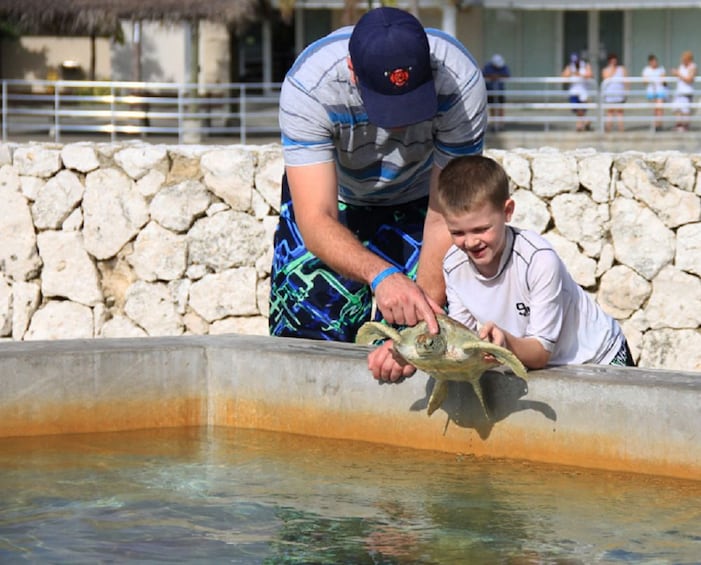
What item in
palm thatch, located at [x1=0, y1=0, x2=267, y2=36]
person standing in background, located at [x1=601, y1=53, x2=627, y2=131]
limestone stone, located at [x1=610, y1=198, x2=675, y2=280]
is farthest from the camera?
palm thatch, located at [x1=0, y1=0, x2=267, y2=36]

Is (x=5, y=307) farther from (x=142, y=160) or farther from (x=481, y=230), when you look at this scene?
(x=481, y=230)

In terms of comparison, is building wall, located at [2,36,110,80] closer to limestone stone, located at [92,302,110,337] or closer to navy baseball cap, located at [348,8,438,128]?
limestone stone, located at [92,302,110,337]

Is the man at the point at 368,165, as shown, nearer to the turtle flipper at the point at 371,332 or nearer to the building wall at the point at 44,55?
the turtle flipper at the point at 371,332

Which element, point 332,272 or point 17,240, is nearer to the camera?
point 332,272

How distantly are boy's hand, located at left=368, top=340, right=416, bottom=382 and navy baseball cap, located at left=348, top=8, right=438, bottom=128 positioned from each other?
723mm

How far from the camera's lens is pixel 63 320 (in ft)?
34.1

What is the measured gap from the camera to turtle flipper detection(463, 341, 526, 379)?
4.07 meters

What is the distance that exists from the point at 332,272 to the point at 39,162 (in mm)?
5532

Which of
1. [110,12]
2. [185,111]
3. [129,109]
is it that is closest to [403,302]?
[110,12]

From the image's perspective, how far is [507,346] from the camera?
4.24 metres

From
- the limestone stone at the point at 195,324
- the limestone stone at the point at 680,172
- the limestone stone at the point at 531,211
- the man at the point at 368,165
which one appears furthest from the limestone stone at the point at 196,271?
the man at the point at 368,165

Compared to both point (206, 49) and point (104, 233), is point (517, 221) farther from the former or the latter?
point (206, 49)

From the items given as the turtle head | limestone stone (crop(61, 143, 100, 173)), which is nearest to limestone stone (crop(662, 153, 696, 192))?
limestone stone (crop(61, 143, 100, 173))

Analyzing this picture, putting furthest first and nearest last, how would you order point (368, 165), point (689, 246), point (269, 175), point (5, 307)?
point (5, 307)
point (269, 175)
point (689, 246)
point (368, 165)
